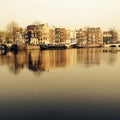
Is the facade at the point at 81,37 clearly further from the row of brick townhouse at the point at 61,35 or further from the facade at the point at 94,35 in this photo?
the facade at the point at 94,35

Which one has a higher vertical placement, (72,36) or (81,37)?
(72,36)

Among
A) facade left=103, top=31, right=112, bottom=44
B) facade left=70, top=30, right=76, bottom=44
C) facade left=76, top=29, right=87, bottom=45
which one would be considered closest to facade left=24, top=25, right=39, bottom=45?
facade left=70, top=30, right=76, bottom=44

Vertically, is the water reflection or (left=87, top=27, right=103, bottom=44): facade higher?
(left=87, top=27, right=103, bottom=44): facade

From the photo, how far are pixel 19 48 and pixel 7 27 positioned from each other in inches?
455

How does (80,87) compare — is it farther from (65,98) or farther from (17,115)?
(17,115)

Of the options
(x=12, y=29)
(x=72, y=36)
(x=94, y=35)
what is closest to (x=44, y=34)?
(x=72, y=36)

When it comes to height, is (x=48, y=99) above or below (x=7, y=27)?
below

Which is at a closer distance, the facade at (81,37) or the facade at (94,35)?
the facade at (94,35)

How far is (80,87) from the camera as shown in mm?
15422

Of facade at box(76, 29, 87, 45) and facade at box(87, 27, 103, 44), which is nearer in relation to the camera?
facade at box(87, 27, 103, 44)

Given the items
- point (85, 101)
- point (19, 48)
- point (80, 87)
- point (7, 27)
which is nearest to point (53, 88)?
point (80, 87)

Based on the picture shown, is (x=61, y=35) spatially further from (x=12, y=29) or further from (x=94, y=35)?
(x=12, y=29)

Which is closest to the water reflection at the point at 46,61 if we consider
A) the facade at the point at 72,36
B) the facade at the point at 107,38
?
the facade at the point at 72,36

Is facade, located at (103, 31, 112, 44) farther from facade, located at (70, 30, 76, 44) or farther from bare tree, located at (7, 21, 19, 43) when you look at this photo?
bare tree, located at (7, 21, 19, 43)
